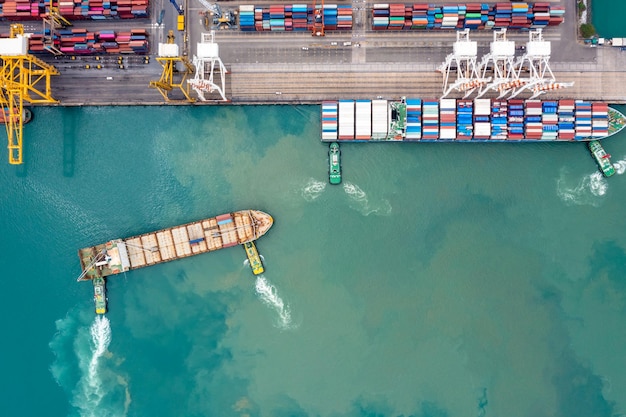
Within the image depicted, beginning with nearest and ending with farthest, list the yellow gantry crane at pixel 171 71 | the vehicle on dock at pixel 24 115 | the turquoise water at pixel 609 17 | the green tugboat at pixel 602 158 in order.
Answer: the yellow gantry crane at pixel 171 71 < the green tugboat at pixel 602 158 < the vehicle on dock at pixel 24 115 < the turquoise water at pixel 609 17

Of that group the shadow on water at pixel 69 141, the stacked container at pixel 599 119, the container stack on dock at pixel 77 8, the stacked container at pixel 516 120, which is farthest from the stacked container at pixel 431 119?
the shadow on water at pixel 69 141

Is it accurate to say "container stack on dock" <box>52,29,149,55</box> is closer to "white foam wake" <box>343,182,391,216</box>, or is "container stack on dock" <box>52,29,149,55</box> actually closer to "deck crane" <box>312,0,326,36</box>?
"deck crane" <box>312,0,326,36</box>

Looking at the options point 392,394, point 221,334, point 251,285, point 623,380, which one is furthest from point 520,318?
point 221,334

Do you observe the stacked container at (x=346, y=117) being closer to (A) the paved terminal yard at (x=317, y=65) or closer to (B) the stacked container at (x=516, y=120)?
(A) the paved terminal yard at (x=317, y=65)

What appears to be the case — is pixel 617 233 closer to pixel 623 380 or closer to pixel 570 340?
pixel 570 340

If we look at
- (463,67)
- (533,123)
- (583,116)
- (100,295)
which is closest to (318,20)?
(463,67)

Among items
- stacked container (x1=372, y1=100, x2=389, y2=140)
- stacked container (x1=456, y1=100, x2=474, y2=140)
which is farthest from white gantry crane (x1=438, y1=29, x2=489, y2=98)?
stacked container (x1=372, y1=100, x2=389, y2=140)

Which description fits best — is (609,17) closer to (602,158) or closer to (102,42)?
(602,158)
